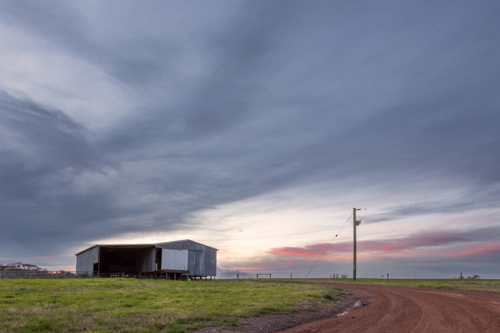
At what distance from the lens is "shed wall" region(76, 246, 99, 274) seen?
60.3 m

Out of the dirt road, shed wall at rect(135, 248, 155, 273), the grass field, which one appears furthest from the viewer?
shed wall at rect(135, 248, 155, 273)

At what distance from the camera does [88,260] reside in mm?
64875

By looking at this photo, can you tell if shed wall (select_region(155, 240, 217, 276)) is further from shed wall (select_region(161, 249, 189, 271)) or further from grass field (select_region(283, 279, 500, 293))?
grass field (select_region(283, 279, 500, 293))

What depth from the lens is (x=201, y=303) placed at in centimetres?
1906

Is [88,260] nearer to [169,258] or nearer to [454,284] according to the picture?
[169,258]

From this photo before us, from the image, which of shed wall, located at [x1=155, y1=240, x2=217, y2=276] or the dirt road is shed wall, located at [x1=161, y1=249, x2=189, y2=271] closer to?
shed wall, located at [x1=155, y1=240, x2=217, y2=276]

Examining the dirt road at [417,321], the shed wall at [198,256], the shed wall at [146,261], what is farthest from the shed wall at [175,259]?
the dirt road at [417,321]

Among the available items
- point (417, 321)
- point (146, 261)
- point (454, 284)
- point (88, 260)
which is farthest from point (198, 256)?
point (417, 321)

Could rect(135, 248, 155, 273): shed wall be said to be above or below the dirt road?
below

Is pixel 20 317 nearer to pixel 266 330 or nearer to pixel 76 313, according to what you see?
pixel 76 313

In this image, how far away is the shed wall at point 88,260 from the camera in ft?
198

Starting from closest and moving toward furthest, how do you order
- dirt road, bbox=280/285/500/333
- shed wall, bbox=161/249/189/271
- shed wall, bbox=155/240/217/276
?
dirt road, bbox=280/285/500/333 → shed wall, bbox=161/249/189/271 → shed wall, bbox=155/240/217/276

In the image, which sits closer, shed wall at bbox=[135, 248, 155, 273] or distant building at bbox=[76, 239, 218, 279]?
distant building at bbox=[76, 239, 218, 279]

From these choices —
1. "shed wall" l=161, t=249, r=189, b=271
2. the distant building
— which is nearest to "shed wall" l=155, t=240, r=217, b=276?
the distant building
